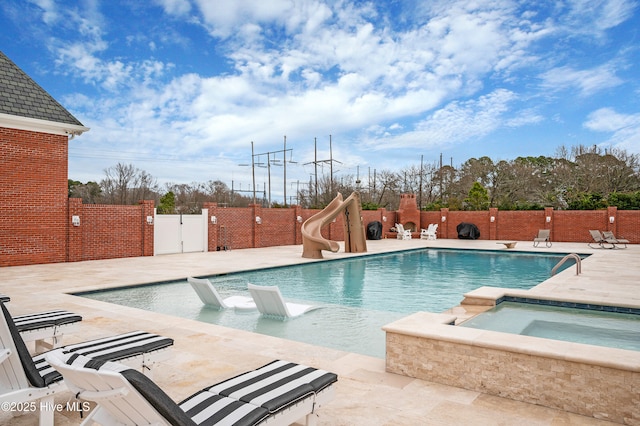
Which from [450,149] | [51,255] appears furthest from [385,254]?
[450,149]

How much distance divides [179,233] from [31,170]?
5.78 metres

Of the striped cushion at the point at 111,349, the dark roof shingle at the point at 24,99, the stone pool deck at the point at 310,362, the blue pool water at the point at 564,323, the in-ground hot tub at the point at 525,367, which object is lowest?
the blue pool water at the point at 564,323

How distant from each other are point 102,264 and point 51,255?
1621 mm

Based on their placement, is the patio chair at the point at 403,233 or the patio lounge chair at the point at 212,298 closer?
the patio lounge chair at the point at 212,298

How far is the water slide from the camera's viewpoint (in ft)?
50.6

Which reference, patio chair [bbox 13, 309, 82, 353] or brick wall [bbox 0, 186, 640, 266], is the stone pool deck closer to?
patio chair [bbox 13, 309, 82, 353]

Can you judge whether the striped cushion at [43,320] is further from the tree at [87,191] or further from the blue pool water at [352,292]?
the tree at [87,191]

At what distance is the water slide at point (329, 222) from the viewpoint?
50.6 feet

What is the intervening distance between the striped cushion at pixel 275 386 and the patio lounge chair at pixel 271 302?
379 centimetres

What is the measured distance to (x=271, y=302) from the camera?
7004mm

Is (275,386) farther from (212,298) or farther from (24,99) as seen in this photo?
(24,99)

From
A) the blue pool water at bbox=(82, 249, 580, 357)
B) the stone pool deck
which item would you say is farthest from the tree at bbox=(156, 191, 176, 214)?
the stone pool deck

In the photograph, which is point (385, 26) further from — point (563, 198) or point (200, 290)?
point (563, 198)

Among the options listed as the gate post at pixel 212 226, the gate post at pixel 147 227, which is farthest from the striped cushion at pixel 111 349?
the gate post at pixel 212 226
